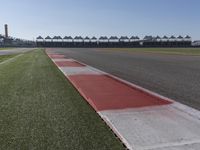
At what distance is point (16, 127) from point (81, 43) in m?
153

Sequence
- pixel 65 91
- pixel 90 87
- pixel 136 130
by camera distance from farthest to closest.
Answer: pixel 90 87 < pixel 65 91 < pixel 136 130

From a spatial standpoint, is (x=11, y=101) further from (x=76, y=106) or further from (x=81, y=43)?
(x=81, y=43)

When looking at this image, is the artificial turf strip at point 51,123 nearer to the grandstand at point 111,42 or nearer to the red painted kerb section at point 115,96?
the red painted kerb section at point 115,96

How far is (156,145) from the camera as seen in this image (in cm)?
483

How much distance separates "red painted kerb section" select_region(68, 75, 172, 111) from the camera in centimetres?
777

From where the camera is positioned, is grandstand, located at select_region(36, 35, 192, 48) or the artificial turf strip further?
grandstand, located at select_region(36, 35, 192, 48)

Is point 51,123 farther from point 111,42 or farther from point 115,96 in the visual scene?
point 111,42

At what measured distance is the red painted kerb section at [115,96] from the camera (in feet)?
25.5

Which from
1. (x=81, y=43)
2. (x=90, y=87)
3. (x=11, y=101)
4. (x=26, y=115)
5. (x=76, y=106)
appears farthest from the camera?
(x=81, y=43)

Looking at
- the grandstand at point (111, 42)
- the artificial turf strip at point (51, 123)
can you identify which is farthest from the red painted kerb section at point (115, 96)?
the grandstand at point (111, 42)

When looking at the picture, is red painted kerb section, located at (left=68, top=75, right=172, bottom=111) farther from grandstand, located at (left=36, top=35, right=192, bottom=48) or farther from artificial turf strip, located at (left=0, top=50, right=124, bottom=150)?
grandstand, located at (left=36, top=35, right=192, bottom=48)

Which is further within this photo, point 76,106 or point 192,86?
point 192,86

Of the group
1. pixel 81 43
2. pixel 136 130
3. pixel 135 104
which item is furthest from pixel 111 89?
pixel 81 43

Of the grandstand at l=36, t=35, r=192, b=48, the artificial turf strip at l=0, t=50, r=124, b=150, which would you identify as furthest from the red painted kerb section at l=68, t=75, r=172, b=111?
the grandstand at l=36, t=35, r=192, b=48
